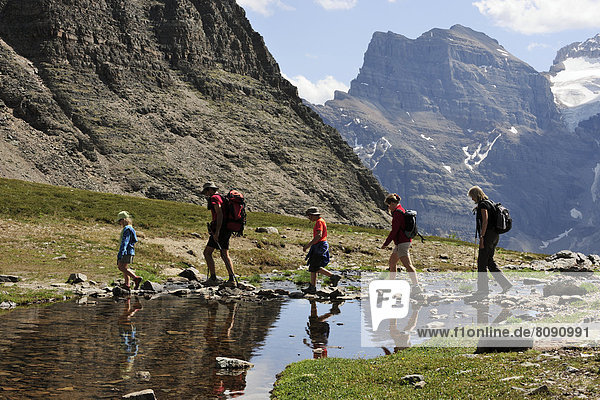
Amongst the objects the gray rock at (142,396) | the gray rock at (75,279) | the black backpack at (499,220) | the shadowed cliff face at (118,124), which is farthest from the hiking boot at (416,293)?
the shadowed cliff face at (118,124)

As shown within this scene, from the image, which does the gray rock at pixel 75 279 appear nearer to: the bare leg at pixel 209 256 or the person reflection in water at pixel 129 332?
the person reflection in water at pixel 129 332

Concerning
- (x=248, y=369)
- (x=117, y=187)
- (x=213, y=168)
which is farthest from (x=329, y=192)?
(x=248, y=369)

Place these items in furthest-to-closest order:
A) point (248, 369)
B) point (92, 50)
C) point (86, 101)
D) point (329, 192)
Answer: point (329, 192), point (92, 50), point (86, 101), point (248, 369)

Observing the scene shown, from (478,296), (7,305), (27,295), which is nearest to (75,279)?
(27,295)

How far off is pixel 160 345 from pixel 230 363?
2.41 m

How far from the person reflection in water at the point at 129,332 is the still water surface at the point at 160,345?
0.06ft

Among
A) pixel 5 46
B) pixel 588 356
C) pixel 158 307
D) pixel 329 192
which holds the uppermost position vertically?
pixel 5 46

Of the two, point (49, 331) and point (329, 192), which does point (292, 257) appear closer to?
point (49, 331)

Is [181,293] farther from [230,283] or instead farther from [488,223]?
[488,223]

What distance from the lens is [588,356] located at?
9.57 metres

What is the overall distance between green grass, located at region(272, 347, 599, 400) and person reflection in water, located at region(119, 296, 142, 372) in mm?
3161

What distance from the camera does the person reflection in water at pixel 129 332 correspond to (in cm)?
1189

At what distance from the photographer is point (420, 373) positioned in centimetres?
1020

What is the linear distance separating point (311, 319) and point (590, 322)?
7.84m
